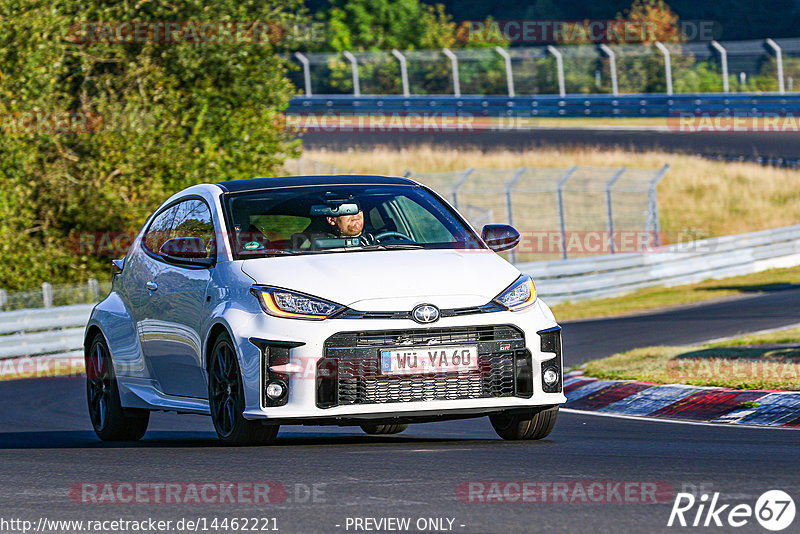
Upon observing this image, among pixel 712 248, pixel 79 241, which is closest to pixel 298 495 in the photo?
pixel 79 241

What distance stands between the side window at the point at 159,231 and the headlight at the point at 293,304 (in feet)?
6.41

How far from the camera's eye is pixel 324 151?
148 feet

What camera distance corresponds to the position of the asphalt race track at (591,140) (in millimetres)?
42844

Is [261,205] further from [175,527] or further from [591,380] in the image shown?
Result: [591,380]

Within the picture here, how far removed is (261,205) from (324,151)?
118 ft

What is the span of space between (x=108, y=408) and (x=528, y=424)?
3163mm

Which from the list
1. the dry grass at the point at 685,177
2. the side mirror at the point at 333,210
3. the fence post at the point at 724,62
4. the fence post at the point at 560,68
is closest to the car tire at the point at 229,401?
the side mirror at the point at 333,210

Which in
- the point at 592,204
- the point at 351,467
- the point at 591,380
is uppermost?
the point at 351,467

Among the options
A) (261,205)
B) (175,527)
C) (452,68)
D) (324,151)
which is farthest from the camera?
(452,68)

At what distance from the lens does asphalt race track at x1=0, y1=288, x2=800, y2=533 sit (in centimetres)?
602

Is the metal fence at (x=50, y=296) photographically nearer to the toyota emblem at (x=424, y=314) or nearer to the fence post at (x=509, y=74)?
the toyota emblem at (x=424, y=314)

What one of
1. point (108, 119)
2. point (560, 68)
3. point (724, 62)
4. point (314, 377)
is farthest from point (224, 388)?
point (560, 68)

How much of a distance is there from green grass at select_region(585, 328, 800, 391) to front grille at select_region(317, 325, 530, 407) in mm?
3923

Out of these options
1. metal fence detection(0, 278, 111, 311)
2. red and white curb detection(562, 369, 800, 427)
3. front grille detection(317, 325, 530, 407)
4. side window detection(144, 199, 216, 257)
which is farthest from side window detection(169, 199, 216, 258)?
metal fence detection(0, 278, 111, 311)
